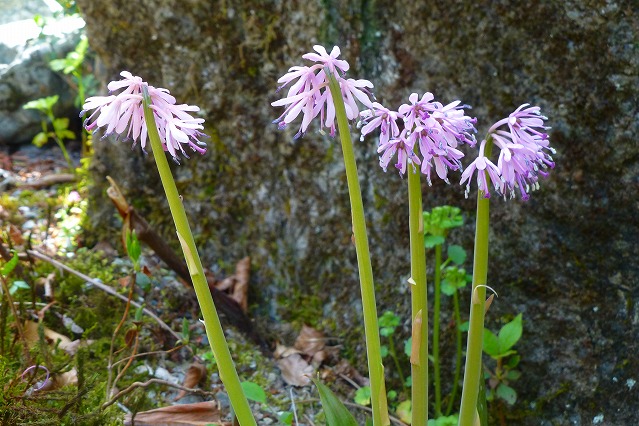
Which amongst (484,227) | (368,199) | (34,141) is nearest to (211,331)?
(484,227)

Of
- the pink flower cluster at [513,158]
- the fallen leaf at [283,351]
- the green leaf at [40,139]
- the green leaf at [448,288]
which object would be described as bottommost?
the fallen leaf at [283,351]

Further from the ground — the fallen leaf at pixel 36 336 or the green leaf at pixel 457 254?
the green leaf at pixel 457 254

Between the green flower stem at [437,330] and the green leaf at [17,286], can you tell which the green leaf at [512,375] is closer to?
the green flower stem at [437,330]

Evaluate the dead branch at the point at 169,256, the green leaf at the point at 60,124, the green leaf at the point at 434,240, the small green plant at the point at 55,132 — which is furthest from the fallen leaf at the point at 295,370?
the green leaf at the point at 60,124

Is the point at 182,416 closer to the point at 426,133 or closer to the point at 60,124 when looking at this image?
the point at 426,133

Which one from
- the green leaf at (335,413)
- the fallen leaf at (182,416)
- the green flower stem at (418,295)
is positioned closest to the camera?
the green flower stem at (418,295)

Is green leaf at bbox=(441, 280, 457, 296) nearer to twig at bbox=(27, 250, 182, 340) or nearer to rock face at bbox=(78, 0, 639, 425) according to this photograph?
rock face at bbox=(78, 0, 639, 425)
